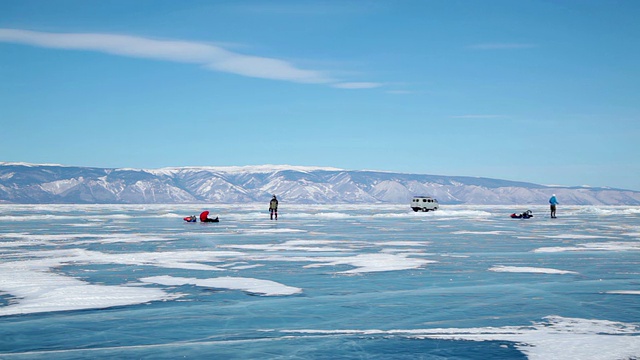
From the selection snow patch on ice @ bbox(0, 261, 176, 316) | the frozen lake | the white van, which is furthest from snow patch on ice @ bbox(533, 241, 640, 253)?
the white van

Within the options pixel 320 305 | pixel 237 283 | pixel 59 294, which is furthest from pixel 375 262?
pixel 59 294

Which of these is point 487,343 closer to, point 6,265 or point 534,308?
point 534,308

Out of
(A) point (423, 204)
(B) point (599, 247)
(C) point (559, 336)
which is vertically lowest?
(C) point (559, 336)

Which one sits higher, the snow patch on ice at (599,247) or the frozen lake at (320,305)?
the snow patch on ice at (599,247)

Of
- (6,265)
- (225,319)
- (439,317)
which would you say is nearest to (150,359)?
(225,319)

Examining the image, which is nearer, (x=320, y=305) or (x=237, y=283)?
(x=320, y=305)

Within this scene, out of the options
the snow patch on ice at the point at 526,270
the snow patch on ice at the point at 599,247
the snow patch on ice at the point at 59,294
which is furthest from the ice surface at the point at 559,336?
the snow patch on ice at the point at 599,247

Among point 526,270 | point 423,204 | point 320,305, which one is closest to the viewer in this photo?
point 320,305

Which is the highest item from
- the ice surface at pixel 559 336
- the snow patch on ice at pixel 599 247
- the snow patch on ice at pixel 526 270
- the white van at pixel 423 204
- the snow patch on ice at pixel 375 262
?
the white van at pixel 423 204

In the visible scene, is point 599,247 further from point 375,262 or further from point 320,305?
point 320,305

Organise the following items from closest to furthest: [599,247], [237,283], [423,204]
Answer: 1. [237,283]
2. [599,247]
3. [423,204]

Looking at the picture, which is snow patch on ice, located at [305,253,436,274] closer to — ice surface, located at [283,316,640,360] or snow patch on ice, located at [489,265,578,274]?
snow patch on ice, located at [489,265,578,274]

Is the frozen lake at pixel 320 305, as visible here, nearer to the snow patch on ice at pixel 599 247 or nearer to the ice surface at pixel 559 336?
the ice surface at pixel 559 336

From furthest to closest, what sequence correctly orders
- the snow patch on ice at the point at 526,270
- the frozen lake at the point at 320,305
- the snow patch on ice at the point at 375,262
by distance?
the snow patch on ice at the point at 375,262, the snow patch on ice at the point at 526,270, the frozen lake at the point at 320,305
